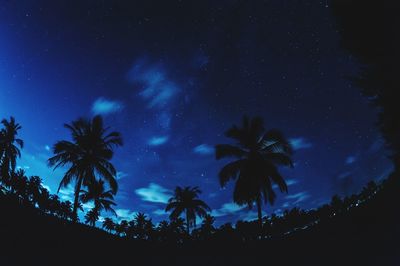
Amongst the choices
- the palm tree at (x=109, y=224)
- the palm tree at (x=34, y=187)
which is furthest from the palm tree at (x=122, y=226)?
the palm tree at (x=34, y=187)

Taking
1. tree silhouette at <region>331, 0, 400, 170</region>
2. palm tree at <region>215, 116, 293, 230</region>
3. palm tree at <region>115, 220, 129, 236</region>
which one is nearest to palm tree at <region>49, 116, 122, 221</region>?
palm tree at <region>215, 116, 293, 230</region>

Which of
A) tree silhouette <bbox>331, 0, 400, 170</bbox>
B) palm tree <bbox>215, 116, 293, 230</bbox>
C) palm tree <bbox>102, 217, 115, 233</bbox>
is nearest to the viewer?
tree silhouette <bbox>331, 0, 400, 170</bbox>

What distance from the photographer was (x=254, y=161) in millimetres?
22594

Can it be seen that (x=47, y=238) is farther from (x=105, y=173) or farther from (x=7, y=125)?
(x=7, y=125)

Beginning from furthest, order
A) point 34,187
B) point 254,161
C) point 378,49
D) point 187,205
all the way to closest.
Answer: point 34,187, point 187,205, point 254,161, point 378,49

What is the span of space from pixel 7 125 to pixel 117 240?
124 feet

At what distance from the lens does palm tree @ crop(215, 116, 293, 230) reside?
21922mm

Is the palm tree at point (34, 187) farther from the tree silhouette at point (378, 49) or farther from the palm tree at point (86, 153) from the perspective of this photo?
the tree silhouette at point (378, 49)

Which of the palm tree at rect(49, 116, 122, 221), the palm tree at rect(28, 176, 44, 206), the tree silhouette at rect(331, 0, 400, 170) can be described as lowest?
the tree silhouette at rect(331, 0, 400, 170)

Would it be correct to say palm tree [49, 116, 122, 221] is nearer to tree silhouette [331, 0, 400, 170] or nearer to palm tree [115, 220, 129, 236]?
tree silhouette [331, 0, 400, 170]

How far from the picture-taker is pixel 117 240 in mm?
11734

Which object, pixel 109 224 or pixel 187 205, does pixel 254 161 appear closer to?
pixel 187 205

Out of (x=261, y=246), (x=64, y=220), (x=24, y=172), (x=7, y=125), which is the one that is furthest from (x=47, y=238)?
(x=24, y=172)

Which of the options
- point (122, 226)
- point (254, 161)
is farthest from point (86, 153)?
point (122, 226)
